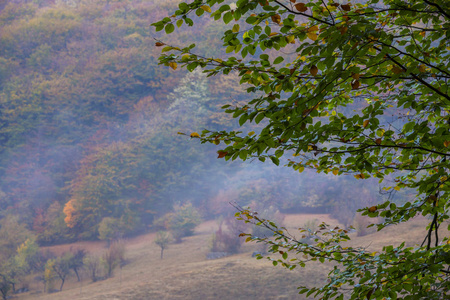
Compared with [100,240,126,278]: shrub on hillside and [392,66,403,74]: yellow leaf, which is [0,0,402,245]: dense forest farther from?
[392,66,403,74]: yellow leaf

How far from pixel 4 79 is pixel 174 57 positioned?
88.7ft

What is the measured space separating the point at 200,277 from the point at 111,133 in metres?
15.5

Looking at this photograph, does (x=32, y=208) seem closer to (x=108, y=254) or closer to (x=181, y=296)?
(x=108, y=254)

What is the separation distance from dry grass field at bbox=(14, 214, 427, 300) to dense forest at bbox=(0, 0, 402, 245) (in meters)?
4.02

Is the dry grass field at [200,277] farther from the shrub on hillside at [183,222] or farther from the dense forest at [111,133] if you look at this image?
the dense forest at [111,133]

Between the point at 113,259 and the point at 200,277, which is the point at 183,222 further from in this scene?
the point at 200,277

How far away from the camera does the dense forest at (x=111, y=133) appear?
17156mm

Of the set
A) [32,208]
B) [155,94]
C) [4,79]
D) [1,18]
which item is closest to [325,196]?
[155,94]

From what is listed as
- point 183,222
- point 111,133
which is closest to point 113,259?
point 183,222

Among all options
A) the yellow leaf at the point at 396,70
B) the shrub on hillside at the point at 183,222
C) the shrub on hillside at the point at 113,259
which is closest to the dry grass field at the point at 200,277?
the shrub on hillside at the point at 113,259

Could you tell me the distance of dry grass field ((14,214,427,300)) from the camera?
802 centimetres

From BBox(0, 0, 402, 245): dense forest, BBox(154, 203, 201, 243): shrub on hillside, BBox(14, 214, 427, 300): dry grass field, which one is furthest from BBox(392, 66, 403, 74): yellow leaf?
BBox(154, 203, 201, 243): shrub on hillside

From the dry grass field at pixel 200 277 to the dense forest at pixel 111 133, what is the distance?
13.2 feet

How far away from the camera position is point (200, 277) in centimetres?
927
